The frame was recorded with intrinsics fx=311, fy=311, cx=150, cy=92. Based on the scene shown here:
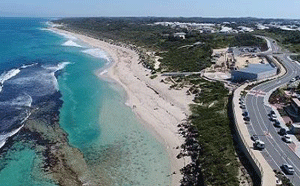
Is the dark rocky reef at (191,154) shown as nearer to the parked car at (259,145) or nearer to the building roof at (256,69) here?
the parked car at (259,145)

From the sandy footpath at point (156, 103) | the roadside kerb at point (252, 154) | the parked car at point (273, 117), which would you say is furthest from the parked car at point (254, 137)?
the sandy footpath at point (156, 103)

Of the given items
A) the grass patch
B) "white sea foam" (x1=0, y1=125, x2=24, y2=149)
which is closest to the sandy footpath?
the grass patch

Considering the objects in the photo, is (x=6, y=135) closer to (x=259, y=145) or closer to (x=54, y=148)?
(x=54, y=148)

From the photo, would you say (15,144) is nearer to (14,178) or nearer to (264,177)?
(14,178)

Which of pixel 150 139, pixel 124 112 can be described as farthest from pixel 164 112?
pixel 150 139

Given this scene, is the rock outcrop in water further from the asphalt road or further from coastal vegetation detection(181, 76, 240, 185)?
the asphalt road
